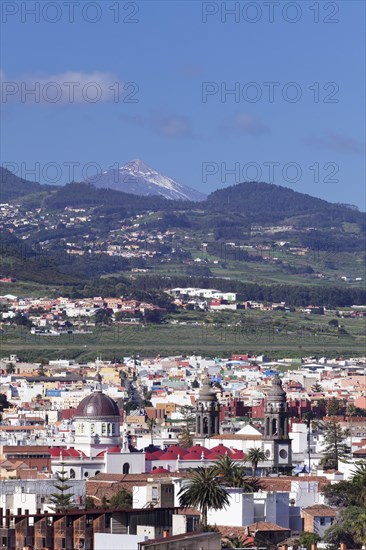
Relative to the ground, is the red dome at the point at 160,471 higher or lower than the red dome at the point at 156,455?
→ lower

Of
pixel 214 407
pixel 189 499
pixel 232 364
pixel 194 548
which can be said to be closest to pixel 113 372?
pixel 232 364

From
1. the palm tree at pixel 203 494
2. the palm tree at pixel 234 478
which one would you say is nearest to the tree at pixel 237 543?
the palm tree at pixel 203 494

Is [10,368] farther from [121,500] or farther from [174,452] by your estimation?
[121,500]

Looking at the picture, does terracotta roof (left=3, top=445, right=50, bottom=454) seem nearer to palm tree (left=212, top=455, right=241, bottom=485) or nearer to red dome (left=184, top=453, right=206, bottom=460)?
red dome (left=184, top=453, right=206, bottom=460)

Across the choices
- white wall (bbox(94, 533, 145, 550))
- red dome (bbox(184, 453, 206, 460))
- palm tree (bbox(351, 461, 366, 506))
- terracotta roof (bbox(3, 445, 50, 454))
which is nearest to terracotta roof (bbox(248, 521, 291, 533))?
palm tree (bbox(351, 461, 366, 506))

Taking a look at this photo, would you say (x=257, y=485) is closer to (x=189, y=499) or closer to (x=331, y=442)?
(x=189, y=499)

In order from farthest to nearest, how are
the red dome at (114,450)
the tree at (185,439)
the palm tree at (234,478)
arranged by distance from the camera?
the tree at (185,439) < the red dome at (114,450) < the palm tree at (234,478)

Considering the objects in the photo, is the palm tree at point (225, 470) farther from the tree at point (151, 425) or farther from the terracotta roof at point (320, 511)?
the tree at point (151, 425)
